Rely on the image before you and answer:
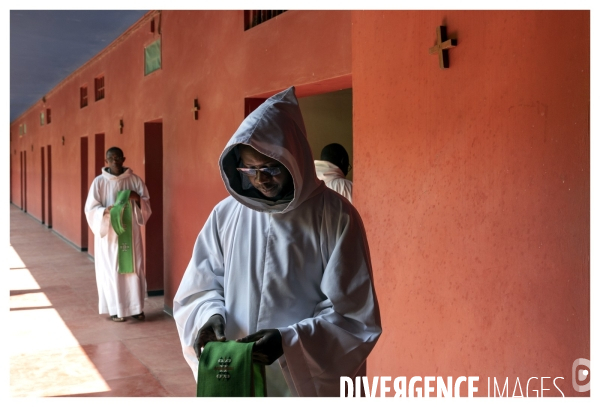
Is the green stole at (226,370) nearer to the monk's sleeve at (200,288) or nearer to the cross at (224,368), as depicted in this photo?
the cross at (224,368)

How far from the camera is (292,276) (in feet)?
7.83

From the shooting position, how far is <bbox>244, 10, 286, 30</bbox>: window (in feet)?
18.0

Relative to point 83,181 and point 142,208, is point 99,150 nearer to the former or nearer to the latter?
point 83,181

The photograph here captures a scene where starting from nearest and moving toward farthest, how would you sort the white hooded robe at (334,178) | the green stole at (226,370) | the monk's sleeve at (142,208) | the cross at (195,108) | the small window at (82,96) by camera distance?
the green stole at (226,370) → the white hooded robe at (334,178) → the cross at (195,108) → the monk's sleeve at (142,208) → the small window at (82,96)

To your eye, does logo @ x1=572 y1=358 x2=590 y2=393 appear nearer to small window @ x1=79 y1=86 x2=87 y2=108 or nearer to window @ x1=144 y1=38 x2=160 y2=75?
window @ x1=144 y1=38 x2=160 y2=75

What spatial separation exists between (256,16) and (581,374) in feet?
13.6

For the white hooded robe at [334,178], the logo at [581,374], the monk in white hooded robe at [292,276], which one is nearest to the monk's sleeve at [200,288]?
the monk in white hooded robe at [292,276]

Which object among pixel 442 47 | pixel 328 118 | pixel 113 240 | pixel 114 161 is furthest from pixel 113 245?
A: pixel 442 47

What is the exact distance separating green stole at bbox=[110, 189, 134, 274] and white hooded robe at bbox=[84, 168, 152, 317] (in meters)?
0.06

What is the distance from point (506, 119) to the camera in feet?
9.86

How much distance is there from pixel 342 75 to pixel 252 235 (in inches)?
86.1

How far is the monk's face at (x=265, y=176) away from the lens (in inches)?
91.6

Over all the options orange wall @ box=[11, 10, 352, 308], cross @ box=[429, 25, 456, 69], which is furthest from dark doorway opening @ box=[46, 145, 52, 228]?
cross @ box=[429, 25, 456, 69]

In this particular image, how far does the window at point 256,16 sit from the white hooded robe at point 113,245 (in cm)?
289
